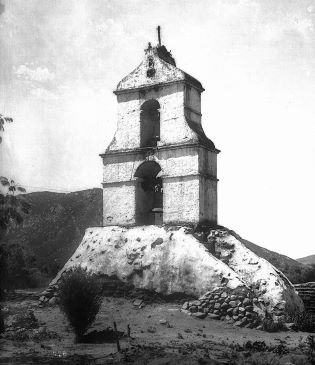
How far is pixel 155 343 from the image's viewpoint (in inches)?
386

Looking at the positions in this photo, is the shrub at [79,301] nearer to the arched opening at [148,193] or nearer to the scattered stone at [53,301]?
the scattered stone at [53,301]

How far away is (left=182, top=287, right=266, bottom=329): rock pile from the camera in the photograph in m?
11.7

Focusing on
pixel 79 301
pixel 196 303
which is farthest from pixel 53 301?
pixel 196 303

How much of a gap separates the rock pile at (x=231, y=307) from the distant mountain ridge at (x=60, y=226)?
47.0 ft

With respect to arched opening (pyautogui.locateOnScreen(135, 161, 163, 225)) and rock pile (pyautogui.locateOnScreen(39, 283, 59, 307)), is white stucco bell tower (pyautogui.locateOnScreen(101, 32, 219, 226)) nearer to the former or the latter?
arched opening (pyautogui.locateOnScreen(135, 161, 163, 225))

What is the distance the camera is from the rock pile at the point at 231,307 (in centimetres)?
1171

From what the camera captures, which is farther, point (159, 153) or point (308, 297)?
point (159, 153)

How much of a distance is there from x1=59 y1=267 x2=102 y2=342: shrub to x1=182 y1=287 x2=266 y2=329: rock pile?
7.94 feet

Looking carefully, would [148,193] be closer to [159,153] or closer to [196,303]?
[159,153]

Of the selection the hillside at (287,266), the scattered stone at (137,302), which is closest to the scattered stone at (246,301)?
the scattered stone at (137,302)

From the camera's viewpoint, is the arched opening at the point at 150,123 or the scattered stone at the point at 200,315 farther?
the arched opening at the point at 150,123

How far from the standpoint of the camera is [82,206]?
3244 cm

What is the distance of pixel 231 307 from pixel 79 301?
346cm

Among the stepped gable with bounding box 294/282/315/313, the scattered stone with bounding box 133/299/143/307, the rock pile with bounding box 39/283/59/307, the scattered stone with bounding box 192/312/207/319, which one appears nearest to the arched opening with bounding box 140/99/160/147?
the scattered stone with bounding box 133/299/143/307
